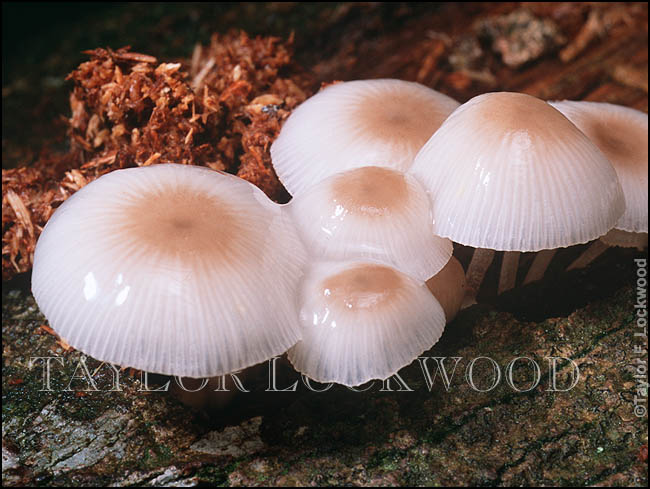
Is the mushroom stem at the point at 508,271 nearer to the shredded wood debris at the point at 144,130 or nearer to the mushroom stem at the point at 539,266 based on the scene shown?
the mushroom stem at the point at 539,266

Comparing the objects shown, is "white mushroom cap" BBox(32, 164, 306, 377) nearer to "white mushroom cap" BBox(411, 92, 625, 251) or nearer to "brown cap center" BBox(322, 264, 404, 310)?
"brown cap center" BBox(322, 264, 404, 310)

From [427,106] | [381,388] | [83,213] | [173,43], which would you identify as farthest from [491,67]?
[83,213]

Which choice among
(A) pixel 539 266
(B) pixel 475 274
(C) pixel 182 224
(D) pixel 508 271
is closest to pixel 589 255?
(A) pixel 539 266

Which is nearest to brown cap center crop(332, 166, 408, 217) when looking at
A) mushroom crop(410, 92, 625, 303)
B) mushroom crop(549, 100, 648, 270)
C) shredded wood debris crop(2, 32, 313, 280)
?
mushroom crop(410, 92, 625, 303)

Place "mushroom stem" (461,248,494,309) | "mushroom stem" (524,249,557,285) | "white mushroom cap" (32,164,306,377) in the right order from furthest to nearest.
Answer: "mushroom stem" (524,249,557,285), "mushroom stem" (461,248,494,309), "white mushroom cap" (32,164,306,377)

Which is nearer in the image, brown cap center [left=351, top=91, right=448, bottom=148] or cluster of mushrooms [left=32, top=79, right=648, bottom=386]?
cluster of mushrooms [left=32, top=79, right=648, bottom=386]

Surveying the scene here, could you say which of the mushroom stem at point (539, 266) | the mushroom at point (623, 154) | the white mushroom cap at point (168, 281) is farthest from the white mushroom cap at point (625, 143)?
the white mushroom cap at point (168, 281)

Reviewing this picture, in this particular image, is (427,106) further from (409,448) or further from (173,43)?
(173,43)
